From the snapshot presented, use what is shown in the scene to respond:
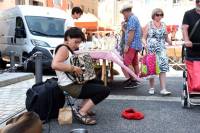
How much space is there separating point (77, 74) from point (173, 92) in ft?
12.2

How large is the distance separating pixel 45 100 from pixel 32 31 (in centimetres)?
923

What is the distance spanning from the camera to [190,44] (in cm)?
782

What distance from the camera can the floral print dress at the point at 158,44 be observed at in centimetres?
917

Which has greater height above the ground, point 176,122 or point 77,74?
point 77,74

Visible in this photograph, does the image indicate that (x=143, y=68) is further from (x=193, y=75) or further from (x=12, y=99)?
(x=12, y=99)

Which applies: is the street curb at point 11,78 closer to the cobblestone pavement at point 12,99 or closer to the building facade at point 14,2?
the cobblestone pavement at point 12,99

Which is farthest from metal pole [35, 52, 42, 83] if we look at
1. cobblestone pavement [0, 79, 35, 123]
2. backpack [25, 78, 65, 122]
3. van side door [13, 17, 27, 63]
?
van side door [13, 17, 27, 63]

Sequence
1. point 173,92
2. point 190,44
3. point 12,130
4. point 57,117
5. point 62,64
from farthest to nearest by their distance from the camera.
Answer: point 173,92, point 190,44, point 57,117, point 62,64, point 12,130

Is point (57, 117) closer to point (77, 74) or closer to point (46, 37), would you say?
point (77, 74)

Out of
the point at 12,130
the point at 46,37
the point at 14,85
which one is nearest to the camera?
the point at 12,130

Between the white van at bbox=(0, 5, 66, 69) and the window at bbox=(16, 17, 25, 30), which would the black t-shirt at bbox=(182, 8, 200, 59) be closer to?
the white van at bbox=(0, 5, 66, 69)

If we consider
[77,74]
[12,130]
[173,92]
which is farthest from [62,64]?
[173,92]

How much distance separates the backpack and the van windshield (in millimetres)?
8925

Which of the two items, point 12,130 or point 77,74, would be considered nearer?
point 12,130
